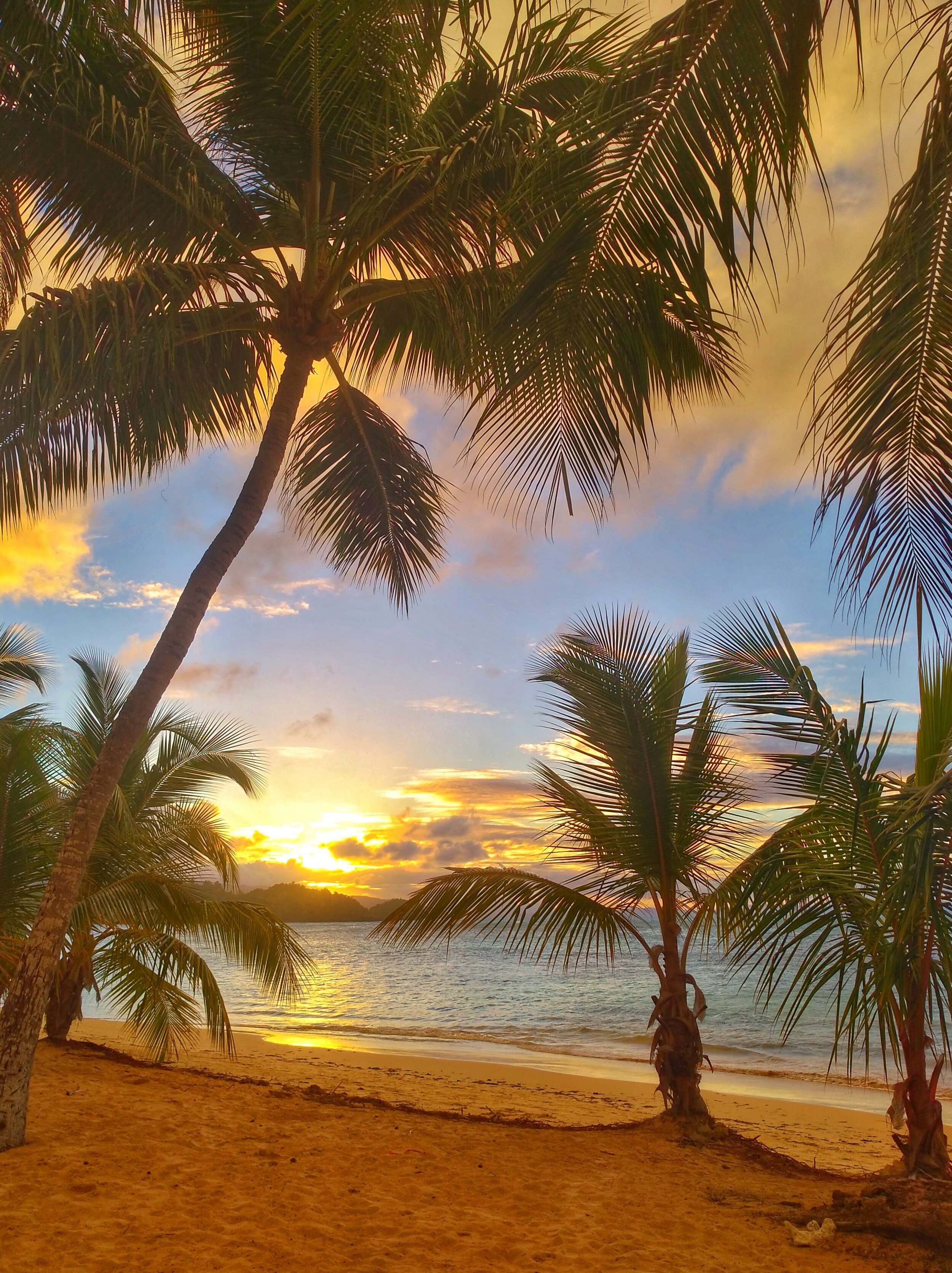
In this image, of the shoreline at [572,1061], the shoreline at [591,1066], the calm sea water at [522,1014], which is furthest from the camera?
the calm sea water at [522,1014]

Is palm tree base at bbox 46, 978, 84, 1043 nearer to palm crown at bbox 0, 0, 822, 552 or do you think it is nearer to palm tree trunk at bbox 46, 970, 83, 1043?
palm tree trunk at bbox 46, 970, 83, 1043

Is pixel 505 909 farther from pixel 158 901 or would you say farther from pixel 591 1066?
pixel 591 1066

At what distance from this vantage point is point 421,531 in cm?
808

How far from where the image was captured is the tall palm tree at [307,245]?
261 cm

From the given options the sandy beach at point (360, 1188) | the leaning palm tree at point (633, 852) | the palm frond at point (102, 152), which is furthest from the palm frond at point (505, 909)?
the palm frond at point (102, 152)

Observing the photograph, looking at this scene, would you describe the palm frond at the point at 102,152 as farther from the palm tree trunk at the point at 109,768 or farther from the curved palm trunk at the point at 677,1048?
the curved palm trunk at the point at 677,1048

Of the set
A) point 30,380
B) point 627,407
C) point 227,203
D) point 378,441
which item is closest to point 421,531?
point 378,441

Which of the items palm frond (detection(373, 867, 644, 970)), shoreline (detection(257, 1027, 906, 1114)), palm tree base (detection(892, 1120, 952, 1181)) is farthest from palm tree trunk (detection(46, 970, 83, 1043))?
palm tree base (detection(892, 1120, 952, 1181))

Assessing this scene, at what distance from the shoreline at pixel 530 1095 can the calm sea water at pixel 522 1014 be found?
1636 millimetres

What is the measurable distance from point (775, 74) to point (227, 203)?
463 centimetres

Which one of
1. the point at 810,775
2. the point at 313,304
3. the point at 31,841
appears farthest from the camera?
the point at 31,841

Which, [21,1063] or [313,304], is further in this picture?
[313,304]

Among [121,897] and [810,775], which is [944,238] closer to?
[810,775]

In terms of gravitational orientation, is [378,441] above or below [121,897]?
above
